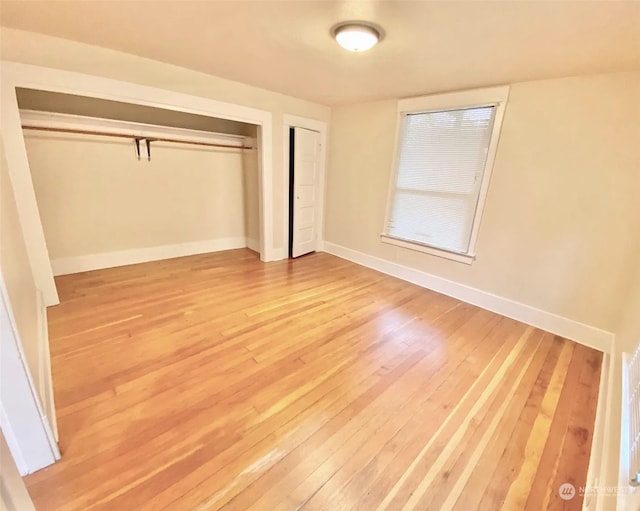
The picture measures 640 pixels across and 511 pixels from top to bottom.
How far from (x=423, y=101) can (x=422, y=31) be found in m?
1.57

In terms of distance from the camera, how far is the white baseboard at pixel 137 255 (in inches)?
133

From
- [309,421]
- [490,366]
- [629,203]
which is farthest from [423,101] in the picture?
[309,421]

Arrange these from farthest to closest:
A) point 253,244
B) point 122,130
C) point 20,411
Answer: point 253,244 < point 122,130 < point 20,411

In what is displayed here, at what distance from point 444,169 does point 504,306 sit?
1623 mm

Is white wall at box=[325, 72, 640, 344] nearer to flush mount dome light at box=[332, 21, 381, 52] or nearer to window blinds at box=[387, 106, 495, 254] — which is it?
window blinds at box=[387, 106, 495, 254]

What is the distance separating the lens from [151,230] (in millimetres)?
3904

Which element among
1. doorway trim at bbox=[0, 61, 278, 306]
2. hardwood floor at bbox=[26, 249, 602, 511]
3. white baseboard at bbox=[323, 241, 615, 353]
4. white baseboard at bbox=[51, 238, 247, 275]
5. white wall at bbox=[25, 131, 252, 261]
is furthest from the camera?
white baseboard at bbox=[51, 238, 247, 275]

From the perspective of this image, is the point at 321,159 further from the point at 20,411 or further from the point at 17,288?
the point at 20,411

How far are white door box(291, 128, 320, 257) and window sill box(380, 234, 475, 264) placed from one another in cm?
124

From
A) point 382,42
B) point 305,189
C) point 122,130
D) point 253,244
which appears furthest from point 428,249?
point 122,130

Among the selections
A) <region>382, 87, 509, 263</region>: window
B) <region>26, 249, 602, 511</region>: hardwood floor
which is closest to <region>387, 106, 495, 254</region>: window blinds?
<region>382, 87, 509, 263</region>: window

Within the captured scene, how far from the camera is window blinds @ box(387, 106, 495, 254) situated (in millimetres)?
2986

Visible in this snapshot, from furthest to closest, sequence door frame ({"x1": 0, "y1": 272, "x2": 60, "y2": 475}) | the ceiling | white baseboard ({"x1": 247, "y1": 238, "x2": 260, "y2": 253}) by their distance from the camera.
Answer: white baseboard ({"x1": 247, "y1": 238, "x2": 260, "y2": 253}) → the ceiling → door frame ({"x1": 0, "y1": 272, "x2": 60, "y2": 475})

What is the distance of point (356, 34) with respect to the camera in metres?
1.80
